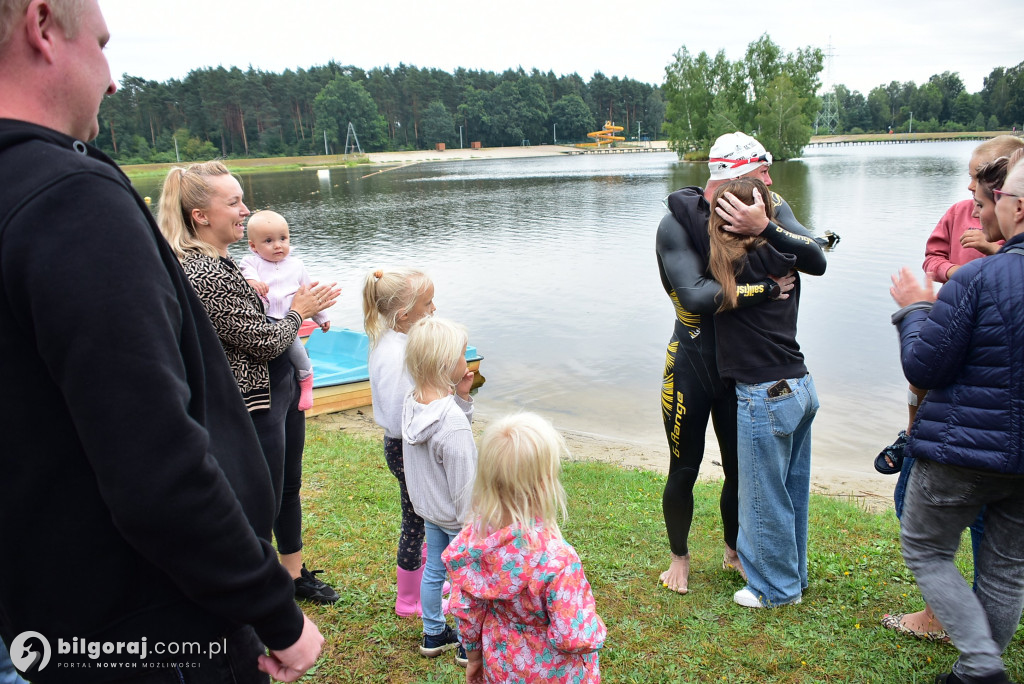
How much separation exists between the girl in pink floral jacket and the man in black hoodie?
97 centimetres

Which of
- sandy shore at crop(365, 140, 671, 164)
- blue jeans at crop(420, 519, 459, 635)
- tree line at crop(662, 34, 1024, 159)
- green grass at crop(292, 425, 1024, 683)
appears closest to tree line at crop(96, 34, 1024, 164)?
tree line at crop(662, 34, 1024, 159)

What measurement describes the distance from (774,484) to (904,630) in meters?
0.85

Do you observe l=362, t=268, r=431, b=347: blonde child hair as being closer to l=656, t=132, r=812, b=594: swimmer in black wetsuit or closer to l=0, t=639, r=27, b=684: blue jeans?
l=656, t=132, r=812, b=594: swimmer in black wetsuit

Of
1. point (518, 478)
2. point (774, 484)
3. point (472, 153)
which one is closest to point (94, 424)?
point (518, 478)

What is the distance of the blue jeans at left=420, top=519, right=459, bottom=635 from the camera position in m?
3.04

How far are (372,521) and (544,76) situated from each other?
14523 cm

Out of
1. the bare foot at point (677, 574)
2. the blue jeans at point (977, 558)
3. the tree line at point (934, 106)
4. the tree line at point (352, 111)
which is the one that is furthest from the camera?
the tree line at point (934, 106)

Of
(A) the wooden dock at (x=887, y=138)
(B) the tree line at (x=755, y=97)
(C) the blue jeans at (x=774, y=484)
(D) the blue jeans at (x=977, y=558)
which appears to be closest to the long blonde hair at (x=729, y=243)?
(C) the blue jeans at (x=774, y=484)

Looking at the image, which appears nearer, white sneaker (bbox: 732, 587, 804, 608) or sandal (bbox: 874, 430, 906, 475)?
sandal (bbox: 874, 430, 906, 475)

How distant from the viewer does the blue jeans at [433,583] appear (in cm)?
304

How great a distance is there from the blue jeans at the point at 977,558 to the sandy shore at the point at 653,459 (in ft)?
10.3

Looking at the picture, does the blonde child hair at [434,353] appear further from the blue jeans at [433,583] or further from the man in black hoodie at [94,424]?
the man in black hoodie at [94,424]

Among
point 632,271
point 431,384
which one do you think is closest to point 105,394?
point 431,384

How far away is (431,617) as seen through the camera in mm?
3109
